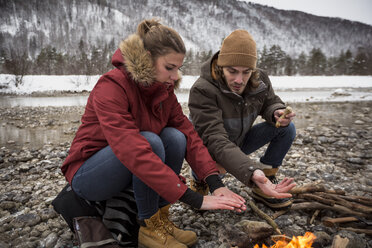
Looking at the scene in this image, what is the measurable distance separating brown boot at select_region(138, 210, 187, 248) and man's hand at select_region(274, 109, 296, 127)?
1387 mm

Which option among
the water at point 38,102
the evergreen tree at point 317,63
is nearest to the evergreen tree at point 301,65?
the evergreen tree at point 317,63

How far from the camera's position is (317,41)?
12206 cm

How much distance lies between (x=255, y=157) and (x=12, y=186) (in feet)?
11.0

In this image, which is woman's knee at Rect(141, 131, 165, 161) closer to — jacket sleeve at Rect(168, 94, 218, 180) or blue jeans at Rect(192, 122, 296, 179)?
jacket sleeve at Rect(168, 94, 218, 180)

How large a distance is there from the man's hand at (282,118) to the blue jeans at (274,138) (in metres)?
0.11

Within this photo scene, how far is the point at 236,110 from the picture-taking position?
2250 mm

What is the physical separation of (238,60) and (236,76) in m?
0.14

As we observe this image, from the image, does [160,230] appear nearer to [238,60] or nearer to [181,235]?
[181,235]

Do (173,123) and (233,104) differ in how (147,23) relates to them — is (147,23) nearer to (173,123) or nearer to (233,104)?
(173,123)

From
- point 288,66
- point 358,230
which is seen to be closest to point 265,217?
point 358,230

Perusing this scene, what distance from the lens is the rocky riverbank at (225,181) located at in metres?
1.86

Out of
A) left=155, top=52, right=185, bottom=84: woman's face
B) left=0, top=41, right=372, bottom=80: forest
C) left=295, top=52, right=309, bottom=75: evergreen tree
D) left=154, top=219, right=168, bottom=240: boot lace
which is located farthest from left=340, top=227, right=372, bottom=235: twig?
left=295, top=52, right=309, bottom=75: evergreen tree

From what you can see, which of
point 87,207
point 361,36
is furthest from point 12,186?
point 361,36

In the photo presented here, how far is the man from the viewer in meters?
2.01
